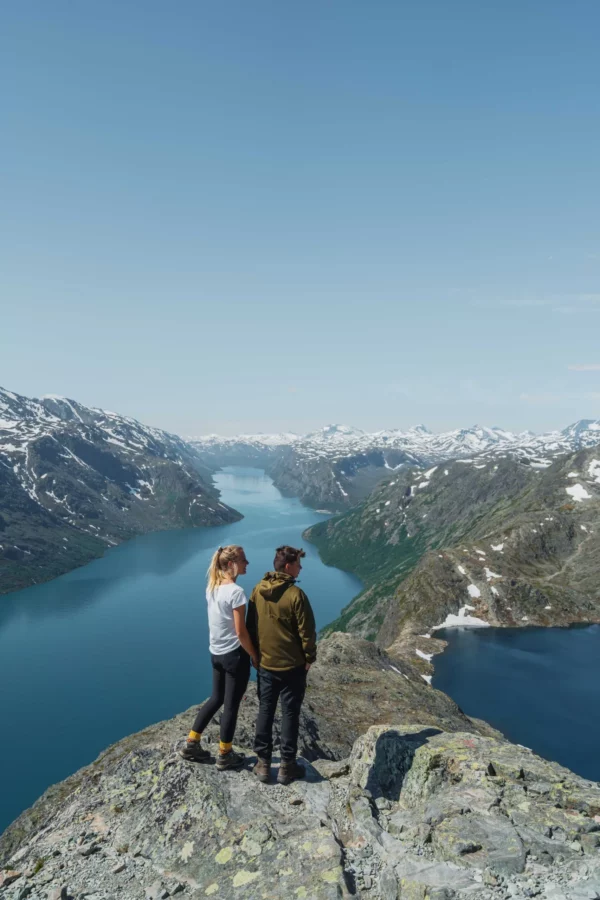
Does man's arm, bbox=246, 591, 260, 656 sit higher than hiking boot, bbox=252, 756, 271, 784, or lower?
higher

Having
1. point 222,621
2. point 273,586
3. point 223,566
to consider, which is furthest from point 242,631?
point 223,566

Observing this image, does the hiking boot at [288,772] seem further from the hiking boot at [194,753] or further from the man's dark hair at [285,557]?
the man's dark hair at [285,557]

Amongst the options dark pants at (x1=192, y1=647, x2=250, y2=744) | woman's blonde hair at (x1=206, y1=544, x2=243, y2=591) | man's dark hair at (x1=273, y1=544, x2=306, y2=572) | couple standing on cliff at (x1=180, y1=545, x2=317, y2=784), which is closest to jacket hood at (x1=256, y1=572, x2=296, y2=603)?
couple standing on cliff at (x1=180, y1=545, x2=317, y2=784)

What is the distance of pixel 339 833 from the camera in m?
10.4

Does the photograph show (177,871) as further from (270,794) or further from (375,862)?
(375,862)

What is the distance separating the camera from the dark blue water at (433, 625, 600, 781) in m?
80.4

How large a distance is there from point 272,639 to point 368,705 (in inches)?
1023

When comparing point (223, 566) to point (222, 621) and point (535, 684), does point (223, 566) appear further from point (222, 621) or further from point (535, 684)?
point (535, 684)

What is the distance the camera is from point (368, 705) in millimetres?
33000

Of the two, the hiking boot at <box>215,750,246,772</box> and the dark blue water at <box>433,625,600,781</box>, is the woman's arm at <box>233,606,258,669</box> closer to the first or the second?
the hiking boot at <box>215,750,246,772</box>

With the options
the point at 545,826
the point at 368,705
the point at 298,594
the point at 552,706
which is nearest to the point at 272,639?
the point at 298,594

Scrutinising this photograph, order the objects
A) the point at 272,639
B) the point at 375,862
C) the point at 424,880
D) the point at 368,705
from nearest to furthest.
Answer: the point at 424,880 < the point at 375,862 < the point at 272,639 < the point at 368,705

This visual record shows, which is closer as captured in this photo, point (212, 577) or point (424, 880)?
point (424, 880)

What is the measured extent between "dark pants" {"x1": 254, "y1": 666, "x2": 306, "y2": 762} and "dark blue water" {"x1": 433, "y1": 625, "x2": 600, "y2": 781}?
82252mm
